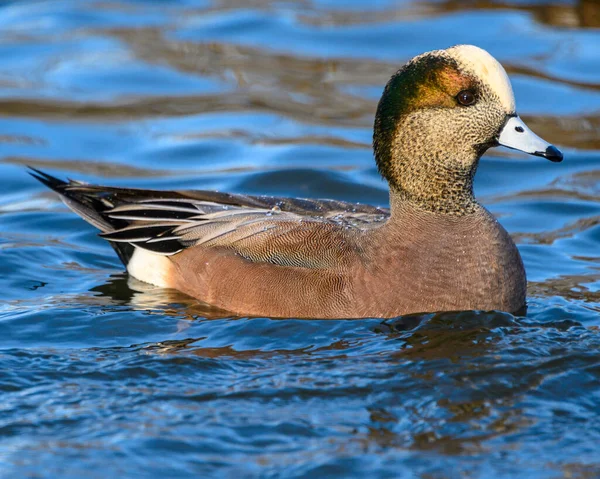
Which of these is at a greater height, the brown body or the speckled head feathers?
the speckled head feathers

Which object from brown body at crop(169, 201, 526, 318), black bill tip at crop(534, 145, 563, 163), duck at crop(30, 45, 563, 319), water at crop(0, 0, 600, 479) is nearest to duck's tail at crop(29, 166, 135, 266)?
water at crop(0, 0, 600, 479)

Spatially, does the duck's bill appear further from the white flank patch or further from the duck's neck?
the white flank patch

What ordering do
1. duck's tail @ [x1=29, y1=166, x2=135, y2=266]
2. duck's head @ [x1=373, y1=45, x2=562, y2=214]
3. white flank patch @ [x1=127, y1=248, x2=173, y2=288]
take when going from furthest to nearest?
duck's tail @ [x1=29, y1=166, x2=135, y2=266], white flank patch @ [x1=127, y1=248, x2=173, y2=288], duck's head @ [x1=373, y1=45, x2=562, y2=214]

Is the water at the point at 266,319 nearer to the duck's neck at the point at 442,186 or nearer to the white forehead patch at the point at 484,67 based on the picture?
the duck's neck at the point at 442,186

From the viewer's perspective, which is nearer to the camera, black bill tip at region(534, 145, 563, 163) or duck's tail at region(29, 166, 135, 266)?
black bill tip at region(534, 145, 563, 163)

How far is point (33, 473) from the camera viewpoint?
4.25 m

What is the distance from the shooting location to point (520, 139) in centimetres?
563

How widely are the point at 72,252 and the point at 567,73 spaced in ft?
19.5

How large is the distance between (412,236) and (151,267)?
1648 millimetres

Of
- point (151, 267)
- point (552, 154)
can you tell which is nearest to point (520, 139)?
point (552, 154)

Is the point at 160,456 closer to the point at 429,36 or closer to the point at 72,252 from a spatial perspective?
the point at 72,252

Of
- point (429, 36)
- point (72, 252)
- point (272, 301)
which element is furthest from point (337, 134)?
point (272, 301)

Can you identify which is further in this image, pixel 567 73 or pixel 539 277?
pixel 567 73

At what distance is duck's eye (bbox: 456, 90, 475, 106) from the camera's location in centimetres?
564
